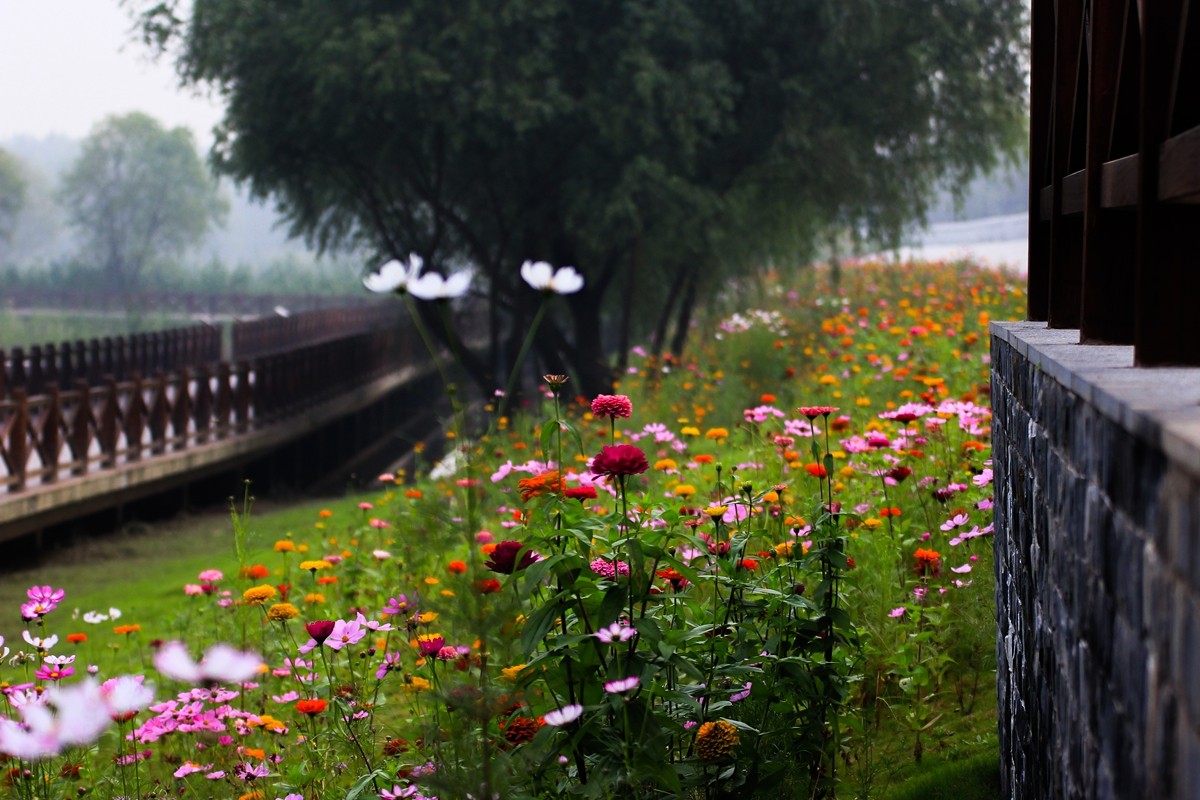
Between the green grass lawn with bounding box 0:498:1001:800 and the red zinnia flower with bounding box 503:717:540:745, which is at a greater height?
the red zinnia flower with bounding box 503:717:540:745

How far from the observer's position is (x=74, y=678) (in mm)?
7031

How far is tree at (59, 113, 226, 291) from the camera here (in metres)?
76.4

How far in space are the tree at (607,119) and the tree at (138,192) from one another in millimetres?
59173

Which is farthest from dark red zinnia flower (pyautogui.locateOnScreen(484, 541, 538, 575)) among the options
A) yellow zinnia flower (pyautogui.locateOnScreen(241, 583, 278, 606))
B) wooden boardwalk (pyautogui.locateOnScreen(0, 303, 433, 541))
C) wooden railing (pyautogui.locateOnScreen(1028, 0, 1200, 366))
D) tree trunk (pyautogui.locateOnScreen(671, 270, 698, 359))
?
tree trunk (pyautogui.locateOnScreen(671, 270, 698, 359))

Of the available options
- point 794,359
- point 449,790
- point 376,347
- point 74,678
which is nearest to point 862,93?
point 794,359

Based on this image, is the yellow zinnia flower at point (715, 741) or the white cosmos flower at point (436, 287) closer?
the white cosmos flower at point (436, 287)

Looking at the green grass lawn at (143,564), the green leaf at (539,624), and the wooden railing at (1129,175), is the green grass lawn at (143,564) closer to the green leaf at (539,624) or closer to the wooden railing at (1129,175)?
the green leaf at (539,624)

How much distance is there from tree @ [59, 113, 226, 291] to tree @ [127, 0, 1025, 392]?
5917cm

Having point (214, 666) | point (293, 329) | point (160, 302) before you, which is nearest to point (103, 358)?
point (293, 329)

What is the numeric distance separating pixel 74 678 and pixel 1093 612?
644 cm

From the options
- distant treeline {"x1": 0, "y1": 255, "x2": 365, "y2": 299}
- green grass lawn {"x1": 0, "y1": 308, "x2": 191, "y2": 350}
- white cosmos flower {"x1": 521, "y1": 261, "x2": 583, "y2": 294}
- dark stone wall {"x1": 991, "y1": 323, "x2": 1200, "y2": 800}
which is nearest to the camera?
dark stone wall {"x1": 991, "y1": 323, "x2": 1200, "y2": 800}

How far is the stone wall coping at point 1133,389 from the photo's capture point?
1.34 metres

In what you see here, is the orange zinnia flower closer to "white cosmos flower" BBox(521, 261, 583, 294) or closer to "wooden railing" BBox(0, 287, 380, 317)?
"white cosmos flower" BBox(521, 261, 583, 294)

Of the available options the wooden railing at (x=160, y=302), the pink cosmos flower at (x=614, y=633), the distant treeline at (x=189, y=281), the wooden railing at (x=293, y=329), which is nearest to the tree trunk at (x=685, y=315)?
the wooden railing at (x=293, y=329)
